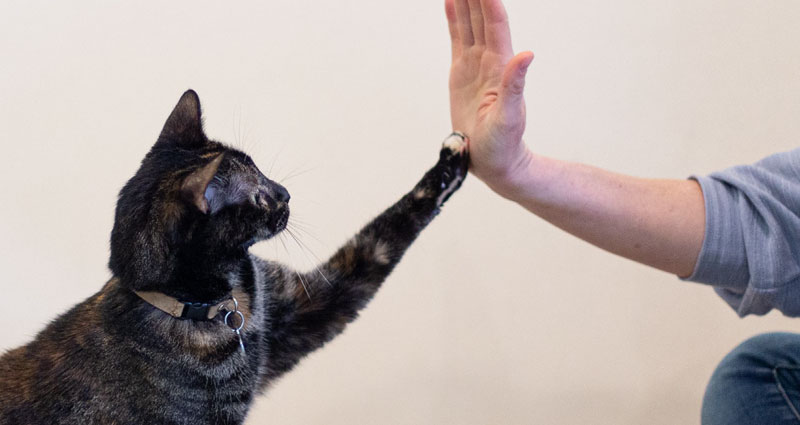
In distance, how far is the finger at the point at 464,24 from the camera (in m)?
0.76

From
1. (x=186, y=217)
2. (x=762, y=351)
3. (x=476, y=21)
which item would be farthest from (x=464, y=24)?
(x=762, y=351)

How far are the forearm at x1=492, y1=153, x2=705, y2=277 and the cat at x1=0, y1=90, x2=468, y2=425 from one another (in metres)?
0.33

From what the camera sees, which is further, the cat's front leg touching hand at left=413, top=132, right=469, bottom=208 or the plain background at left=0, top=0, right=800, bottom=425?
the plain background at left=0, top=0, right=800, bottom=425

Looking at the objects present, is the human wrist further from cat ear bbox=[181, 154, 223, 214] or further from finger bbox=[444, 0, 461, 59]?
cat ear bbox=[181, 154, 223, 214]

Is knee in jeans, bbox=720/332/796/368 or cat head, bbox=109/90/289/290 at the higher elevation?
cat head, bbox=109/90/289/290

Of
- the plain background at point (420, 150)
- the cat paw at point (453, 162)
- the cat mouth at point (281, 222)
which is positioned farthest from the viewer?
the plain background at point (420, 150)

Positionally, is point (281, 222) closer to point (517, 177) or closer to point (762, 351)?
point (517, 177)

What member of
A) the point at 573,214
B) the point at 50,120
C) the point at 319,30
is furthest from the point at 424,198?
the point at 50,120

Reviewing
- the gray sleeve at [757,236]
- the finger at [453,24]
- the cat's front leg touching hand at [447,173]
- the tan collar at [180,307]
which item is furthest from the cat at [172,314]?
the gray sleeve at [757,236]

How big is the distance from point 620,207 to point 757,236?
6.7 inches

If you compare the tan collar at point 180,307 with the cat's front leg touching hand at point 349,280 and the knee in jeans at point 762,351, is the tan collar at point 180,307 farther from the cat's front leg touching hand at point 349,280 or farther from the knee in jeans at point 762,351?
the knee in jeans at point 762,351

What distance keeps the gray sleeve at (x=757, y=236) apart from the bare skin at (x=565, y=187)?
2 centimetres

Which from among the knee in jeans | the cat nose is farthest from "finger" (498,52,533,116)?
the knee in jeans

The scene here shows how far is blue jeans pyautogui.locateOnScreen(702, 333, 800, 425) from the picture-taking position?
0.80m
